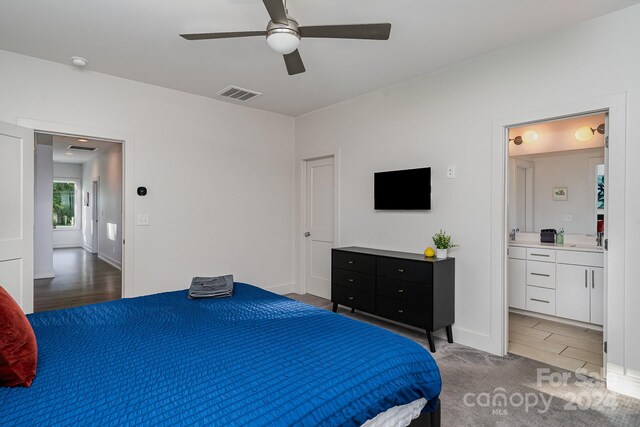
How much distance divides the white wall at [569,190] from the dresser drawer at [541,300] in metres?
0.92

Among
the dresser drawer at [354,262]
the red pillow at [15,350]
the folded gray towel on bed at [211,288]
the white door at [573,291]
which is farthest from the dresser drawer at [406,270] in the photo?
the red pillow at [15,350]

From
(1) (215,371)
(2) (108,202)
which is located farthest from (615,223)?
(2) (108,202)

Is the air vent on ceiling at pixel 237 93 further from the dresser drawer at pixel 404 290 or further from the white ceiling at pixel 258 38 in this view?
the dresser drawer at pixel 404 290

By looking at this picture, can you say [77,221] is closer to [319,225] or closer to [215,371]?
[319,225]

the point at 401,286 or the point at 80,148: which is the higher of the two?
the point at 80,148

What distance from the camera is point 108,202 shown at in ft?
26.7

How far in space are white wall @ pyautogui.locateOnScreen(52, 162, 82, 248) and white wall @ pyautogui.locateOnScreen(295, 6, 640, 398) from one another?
9.60m

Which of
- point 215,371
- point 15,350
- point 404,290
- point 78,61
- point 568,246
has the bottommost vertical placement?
point 404,290

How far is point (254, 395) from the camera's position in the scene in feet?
3.97

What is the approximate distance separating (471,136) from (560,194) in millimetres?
2012

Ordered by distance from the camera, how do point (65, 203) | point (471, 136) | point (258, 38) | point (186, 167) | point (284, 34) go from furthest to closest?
point (65, 203)
point (186, 167)
point (471, 136)
point (258, 38)
point (284, 34)

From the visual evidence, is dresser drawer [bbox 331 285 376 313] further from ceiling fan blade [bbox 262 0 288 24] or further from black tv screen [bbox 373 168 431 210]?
ceiling fan blade [bbox 262 0 288 24]

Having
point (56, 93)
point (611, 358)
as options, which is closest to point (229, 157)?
point (56, 93)

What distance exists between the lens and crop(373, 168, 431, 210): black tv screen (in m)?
3.60
